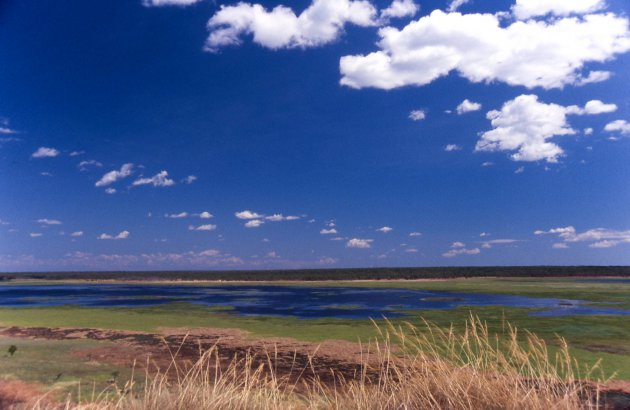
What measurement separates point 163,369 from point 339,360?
5.67 meters

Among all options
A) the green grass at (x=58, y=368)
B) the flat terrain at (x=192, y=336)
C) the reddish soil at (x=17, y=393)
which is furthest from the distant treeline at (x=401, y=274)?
the reddish soil at (x=17, y=393)

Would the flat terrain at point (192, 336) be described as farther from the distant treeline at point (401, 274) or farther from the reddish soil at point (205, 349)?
the distant treeline at point (401, 274)

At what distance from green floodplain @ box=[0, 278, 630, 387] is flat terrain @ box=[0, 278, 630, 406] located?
3 centimetres

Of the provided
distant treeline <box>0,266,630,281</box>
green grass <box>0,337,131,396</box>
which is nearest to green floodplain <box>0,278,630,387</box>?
green grass <box>0,337,131,396</box>

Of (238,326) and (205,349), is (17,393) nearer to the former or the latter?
(205,349)

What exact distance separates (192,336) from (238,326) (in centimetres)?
349

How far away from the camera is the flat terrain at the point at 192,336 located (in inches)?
572

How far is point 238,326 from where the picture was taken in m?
23.8

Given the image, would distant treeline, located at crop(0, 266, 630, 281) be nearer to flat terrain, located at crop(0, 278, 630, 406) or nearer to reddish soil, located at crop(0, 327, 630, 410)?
flat terrain, located at crop(0, 278, 630, 406)

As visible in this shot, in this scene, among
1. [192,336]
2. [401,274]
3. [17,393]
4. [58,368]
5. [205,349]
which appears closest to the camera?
[17,393]

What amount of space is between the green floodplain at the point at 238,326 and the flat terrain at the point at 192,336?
0.03 metres

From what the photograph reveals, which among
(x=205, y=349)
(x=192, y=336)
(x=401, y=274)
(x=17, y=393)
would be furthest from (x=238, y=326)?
(x=401, y=274)

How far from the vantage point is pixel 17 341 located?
19.2 m

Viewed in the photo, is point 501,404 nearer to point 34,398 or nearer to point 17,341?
point 34,398
